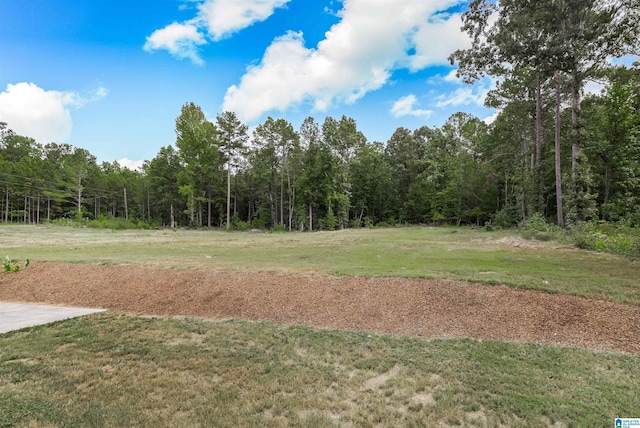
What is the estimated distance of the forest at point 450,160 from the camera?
10445 mm

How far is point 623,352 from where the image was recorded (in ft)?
13.8

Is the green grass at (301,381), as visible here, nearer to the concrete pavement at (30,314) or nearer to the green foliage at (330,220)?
the concrete pavement at (30,314)

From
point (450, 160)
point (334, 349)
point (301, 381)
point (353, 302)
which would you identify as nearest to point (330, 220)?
point (450, 160)

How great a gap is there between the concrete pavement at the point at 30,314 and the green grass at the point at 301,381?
2.17ft

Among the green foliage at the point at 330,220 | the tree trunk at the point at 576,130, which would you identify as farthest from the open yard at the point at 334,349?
the green foliage at the point at 330,220

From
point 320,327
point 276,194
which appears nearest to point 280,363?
point 320,327

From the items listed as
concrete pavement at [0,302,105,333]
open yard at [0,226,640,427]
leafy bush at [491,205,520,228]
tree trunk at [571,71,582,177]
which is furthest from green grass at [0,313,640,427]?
leafy bush at [491,205,520,228]

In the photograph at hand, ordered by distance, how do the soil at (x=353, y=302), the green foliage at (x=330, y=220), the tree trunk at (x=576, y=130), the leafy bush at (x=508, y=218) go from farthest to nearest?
the green foliage at (x=330, y=220), the leafy bush at (x=508, y=218), the tree trunk at (x=576, y=130), the soil at (x=353, y=302)

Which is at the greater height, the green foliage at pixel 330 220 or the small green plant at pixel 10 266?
the green foliage at pixel 330 220

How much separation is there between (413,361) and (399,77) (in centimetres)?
2149

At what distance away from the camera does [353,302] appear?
6.49 m

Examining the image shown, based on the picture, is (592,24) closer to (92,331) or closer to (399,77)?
(399,77)

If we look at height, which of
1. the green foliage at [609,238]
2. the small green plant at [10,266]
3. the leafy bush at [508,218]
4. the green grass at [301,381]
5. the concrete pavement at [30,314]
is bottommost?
the concrete pavement at [30,314]

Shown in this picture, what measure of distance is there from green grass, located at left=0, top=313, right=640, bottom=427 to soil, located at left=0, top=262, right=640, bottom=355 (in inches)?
29.1
